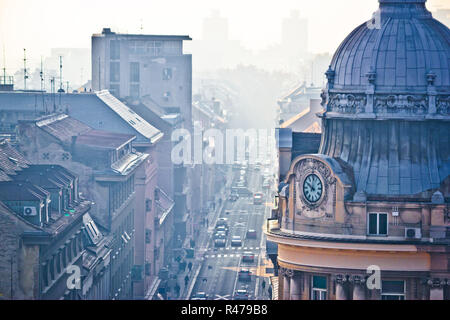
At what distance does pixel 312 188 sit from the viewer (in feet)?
166

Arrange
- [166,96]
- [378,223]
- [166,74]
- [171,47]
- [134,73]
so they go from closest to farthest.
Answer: [378,223] < [134,73] < [166,96] < [166,74] < [171,47]

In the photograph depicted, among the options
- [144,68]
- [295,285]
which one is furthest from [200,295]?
[295,285]

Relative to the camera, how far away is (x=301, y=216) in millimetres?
50312

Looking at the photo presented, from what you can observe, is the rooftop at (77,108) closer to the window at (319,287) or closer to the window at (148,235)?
the window at (148,235)

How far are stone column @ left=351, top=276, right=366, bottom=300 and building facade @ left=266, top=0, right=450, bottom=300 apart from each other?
0.04 meters

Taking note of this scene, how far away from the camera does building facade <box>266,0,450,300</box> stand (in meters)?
49.0

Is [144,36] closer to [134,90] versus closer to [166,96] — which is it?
[134,90]

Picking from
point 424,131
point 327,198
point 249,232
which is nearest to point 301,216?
point 327,198

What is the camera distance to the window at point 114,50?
17888 cm

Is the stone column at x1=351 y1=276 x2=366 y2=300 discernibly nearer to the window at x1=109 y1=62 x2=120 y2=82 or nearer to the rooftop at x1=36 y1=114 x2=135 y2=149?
the rooftop at x1=36 y1=114 x2=135 y2=149

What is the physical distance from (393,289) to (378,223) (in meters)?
2.23

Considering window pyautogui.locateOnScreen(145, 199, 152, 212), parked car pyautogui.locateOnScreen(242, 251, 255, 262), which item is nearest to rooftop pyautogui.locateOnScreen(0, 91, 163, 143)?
window pyautogui.locateOnScreen(145, 199, 152, 212)
